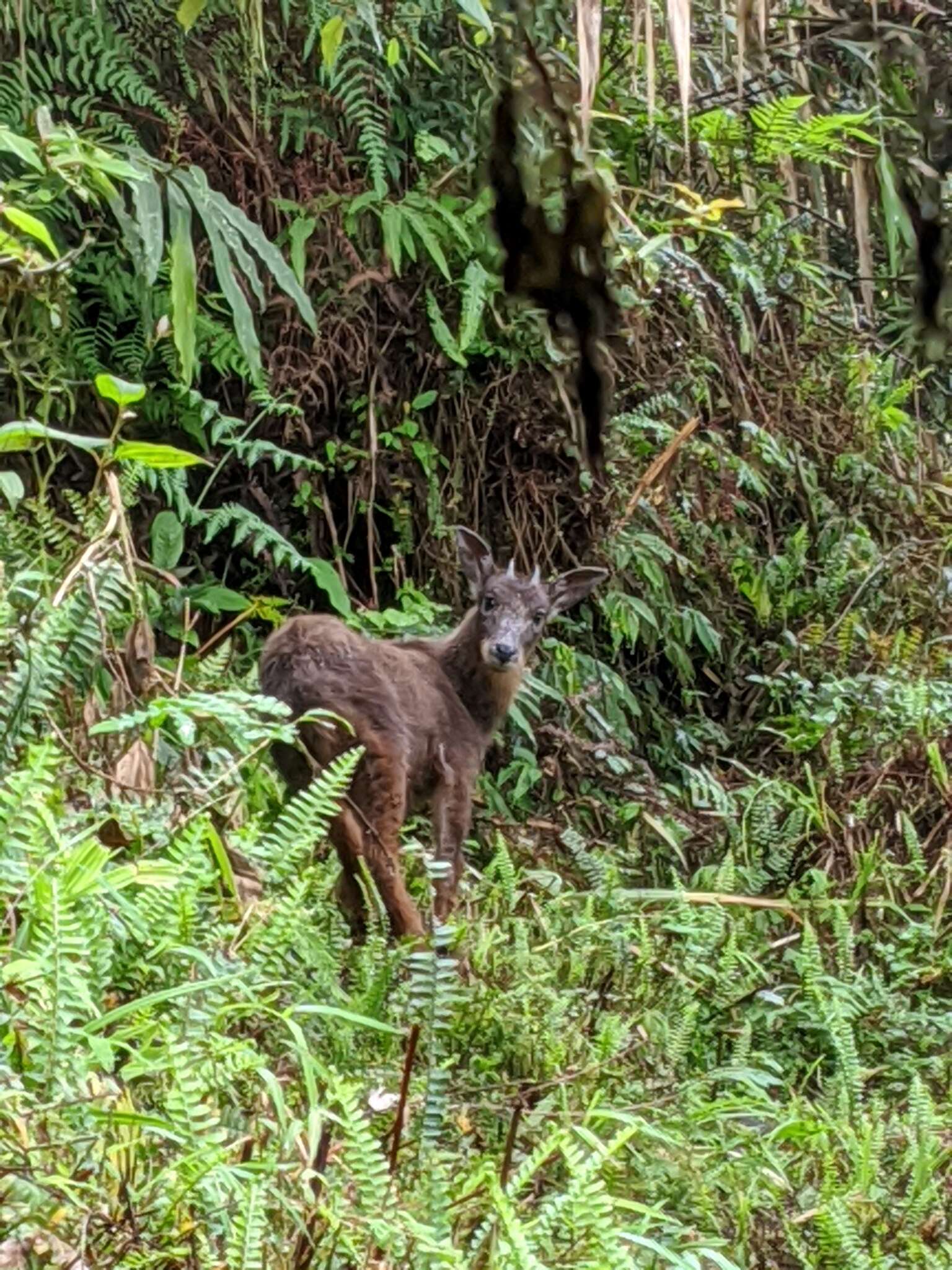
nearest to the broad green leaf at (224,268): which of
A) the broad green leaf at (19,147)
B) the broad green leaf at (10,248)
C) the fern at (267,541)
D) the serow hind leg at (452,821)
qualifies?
the broad green leaf at (19,147)

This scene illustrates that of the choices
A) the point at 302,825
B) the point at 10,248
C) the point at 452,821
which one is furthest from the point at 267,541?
the point at 302,825

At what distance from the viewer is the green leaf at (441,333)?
8.66m

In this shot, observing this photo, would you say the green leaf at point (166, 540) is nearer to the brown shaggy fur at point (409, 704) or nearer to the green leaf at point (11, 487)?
the brown shaggy fur at point (409, 704)

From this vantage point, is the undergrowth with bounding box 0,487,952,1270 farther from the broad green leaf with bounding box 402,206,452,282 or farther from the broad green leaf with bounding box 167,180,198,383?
the broad green leaf with bounding box 402,206,452,282

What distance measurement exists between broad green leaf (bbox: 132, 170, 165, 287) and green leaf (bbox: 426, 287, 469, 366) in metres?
2.20

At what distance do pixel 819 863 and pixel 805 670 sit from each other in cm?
226

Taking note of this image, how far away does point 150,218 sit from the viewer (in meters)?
6.51

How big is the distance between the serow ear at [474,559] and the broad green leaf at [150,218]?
1906mm

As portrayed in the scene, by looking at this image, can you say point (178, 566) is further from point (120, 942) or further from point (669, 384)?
point (120, 942)

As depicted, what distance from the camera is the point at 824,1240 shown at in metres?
3.99

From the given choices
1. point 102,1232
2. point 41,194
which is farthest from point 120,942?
point 41,194

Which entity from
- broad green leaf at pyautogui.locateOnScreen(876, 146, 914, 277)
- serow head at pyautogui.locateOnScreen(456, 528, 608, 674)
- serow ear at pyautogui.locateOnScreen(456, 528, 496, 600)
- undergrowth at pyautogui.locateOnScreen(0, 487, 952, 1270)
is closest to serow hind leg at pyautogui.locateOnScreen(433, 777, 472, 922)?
undergrowth at pyautogui.locateOnScreen(0, 487, 952, 1270)

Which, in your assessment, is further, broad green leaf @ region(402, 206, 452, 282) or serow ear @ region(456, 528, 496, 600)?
broad green leaf @ region(402, 206, 452, 282)

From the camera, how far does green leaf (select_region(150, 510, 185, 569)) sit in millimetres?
7961
